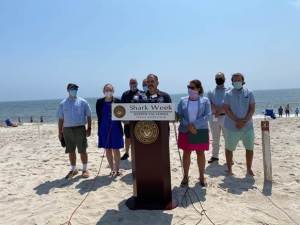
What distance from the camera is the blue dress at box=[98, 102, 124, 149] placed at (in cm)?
695

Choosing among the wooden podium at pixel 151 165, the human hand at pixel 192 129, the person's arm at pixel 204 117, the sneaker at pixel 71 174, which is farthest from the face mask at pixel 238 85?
the sneaker at pixel 71 174

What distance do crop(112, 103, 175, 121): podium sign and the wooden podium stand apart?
0.34 ft

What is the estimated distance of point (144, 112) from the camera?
16.5 feet

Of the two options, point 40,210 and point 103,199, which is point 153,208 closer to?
point 103,199

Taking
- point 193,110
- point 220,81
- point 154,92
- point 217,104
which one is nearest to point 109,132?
point 154,92

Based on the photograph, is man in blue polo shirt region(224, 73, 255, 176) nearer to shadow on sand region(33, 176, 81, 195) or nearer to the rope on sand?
the rope on sand

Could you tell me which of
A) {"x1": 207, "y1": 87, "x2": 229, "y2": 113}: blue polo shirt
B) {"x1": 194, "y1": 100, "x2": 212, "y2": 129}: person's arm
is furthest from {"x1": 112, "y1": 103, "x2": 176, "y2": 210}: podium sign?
{"x1": 207, "y1": 87, "x2": 229, "y2": 113}: blue polo shirt

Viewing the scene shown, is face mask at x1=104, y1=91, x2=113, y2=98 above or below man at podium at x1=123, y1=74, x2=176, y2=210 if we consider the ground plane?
above

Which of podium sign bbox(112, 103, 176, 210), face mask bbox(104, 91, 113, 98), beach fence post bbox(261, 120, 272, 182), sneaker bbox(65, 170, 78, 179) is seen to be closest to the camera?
podium sign bbox(112, 103, 176, 210)

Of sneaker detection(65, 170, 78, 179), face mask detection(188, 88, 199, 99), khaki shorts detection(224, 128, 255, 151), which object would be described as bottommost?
sneaker detection(65, 170, 78, 179)

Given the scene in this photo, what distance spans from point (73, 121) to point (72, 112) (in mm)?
170

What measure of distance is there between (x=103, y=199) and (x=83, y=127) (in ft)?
6.06

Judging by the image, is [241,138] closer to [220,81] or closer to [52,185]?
[220,81]

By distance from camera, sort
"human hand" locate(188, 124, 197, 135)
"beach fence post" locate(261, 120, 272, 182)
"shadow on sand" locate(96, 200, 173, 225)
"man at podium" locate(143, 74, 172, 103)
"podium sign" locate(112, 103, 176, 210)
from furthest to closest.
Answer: "beach fence post" locate(261, 120, 272, 182)
"human hand" locate(188, 124, 197, 135)
"man at podium" locate(143, 74, 172, 103)
"podium sign" locate(112, 103, 176, 210)
"shadow on sand" locate(96, 200, 173, 225)
